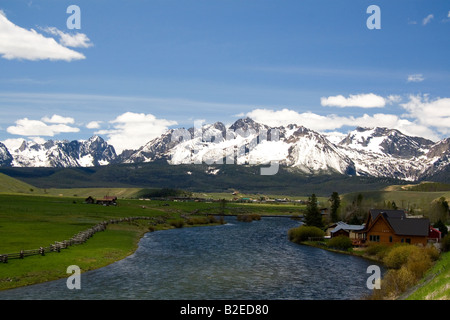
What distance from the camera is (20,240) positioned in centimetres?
7800

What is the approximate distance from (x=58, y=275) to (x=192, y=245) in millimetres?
43712

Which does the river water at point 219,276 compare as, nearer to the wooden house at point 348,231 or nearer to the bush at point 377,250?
the bush at point 377,250

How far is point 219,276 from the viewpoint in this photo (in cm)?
6362

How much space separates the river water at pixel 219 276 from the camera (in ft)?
171

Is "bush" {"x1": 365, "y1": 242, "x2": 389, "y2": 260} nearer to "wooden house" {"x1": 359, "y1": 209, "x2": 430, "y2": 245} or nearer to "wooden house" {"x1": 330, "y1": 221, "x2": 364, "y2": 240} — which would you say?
"wooden house" {"x1": 359, "y1": 209, "x2": 430, "y2": 245}

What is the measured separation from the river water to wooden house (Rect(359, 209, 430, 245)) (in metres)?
11.4

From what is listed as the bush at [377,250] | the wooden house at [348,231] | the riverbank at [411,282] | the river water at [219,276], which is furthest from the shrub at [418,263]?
the wooden house at [348,231]

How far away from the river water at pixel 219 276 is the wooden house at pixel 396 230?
11.4 meters

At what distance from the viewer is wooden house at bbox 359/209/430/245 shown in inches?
3752

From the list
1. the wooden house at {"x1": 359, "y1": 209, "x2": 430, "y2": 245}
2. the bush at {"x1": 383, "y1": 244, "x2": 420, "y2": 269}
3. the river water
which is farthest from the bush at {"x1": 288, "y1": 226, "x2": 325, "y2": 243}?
the bush at {"x1": 383, "y1": 244, "x2": 420, "y2": 269}

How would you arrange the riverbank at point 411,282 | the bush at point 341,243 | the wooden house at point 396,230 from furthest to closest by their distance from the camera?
the bush at point 341,243 < the wooden house at point 396,230 < the riverbank at point 411,282
